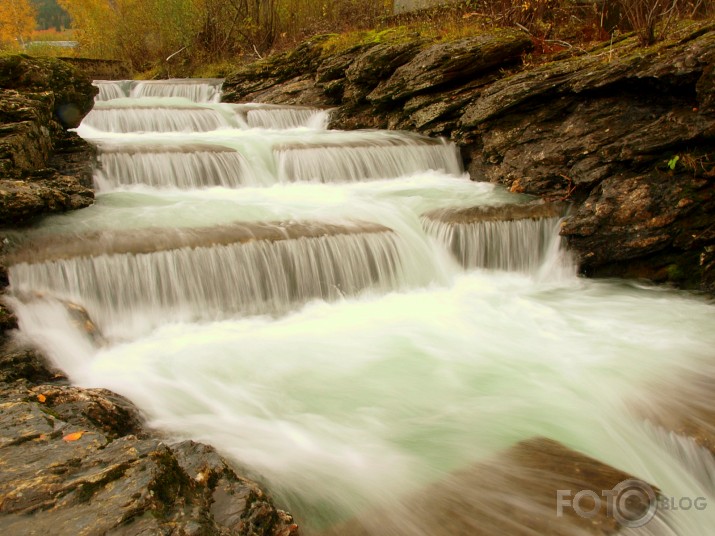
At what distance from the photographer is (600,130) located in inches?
287

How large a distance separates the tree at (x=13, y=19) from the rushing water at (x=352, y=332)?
35.2m

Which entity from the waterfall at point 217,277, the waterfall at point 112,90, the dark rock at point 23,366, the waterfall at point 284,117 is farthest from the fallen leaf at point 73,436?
the waterfall at point 112,90

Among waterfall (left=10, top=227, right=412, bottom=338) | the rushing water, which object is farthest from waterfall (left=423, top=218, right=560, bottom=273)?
waterfall (left=10, top=227, right=412, bottom=338)

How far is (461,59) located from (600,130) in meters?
3.31

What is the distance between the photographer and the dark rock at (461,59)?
9484 mm

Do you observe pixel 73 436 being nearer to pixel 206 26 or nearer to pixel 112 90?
pixel 112 90

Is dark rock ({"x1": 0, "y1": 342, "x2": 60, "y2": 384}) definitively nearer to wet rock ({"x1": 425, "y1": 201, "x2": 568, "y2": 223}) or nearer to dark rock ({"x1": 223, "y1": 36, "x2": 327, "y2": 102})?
wet rock ({"x1": 425, "y1": 201, "x2": 568, "y2": 223})

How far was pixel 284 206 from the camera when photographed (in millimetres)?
7355

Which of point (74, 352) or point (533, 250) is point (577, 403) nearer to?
point (533, 250)

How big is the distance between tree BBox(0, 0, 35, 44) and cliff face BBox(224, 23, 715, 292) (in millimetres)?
36184

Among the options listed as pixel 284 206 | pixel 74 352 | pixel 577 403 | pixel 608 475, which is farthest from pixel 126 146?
pixel 608 475

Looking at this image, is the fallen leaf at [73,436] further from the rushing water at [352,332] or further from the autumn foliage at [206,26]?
the autumn foliage at [206,26]

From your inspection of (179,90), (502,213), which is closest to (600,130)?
(502,213)

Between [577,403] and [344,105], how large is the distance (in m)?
9.56
